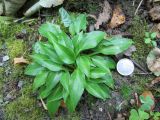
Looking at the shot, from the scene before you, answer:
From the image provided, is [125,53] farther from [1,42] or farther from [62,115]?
[1,42]

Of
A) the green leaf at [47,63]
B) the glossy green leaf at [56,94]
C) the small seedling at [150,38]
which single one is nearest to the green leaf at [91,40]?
the green leaf at [47,63]

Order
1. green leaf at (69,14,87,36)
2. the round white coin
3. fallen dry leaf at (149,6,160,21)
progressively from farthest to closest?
fallen dry leaf at (149,6,160,21), green leaf at (69,14,87,36), the round white coin

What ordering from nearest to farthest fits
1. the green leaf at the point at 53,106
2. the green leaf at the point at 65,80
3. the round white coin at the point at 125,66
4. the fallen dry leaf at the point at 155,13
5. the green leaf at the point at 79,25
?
the green leaf at the point at 65,80 < the green leaf at the point at 53,106 < the round white coin at the point at 125,66 < the green leaf at the point at 79,25 < the fallen dry leaf at the point at 155,13

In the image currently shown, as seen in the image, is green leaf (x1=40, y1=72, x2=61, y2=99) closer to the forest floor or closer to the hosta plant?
the hosta plant

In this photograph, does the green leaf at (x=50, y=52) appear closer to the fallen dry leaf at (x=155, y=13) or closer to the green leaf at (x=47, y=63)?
the green leaf at (x=47, y=63)

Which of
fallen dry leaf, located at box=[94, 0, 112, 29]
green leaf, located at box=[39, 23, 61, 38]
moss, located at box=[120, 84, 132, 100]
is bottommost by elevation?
moss, located at box=[120, 84, 132, 100]

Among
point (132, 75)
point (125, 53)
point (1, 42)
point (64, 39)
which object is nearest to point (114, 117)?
point (132, 75)

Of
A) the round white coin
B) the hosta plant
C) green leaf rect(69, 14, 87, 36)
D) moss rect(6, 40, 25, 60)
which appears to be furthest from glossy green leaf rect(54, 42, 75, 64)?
moss rect(6, 40, 25, 60)
